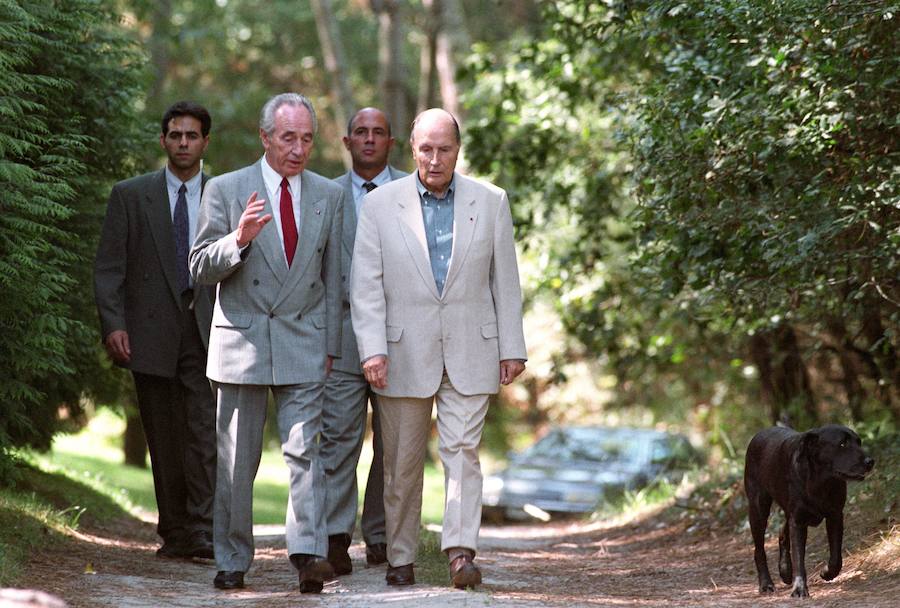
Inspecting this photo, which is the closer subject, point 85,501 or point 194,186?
point 194,186

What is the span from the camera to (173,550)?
315 inches

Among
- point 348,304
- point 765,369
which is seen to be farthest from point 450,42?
point 348,304

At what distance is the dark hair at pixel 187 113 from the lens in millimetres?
7949

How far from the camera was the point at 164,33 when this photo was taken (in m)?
21.8

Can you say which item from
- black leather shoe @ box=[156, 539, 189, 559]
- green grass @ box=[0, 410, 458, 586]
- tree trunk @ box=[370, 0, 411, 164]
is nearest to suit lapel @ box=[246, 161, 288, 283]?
green grass @ box=[0, 410, 458, 586]

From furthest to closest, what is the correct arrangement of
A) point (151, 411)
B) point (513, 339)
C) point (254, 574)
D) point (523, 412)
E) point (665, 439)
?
point (523, 412)
point (665, 439)
point (151, 411)
point (254, 574)
point (513, 339)

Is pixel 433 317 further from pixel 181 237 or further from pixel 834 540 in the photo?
pixel 834 540

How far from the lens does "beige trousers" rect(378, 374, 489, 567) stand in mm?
6562

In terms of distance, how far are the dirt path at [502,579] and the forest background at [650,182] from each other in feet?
2.92

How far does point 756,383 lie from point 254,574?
9.13 metres

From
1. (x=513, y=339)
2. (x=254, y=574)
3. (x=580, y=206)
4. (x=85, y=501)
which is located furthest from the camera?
(x=580, y=206)

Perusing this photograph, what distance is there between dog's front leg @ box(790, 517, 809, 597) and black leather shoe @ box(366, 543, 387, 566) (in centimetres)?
238

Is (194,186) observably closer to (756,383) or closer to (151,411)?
(151,411)

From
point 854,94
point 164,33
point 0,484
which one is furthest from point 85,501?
point 164,33
